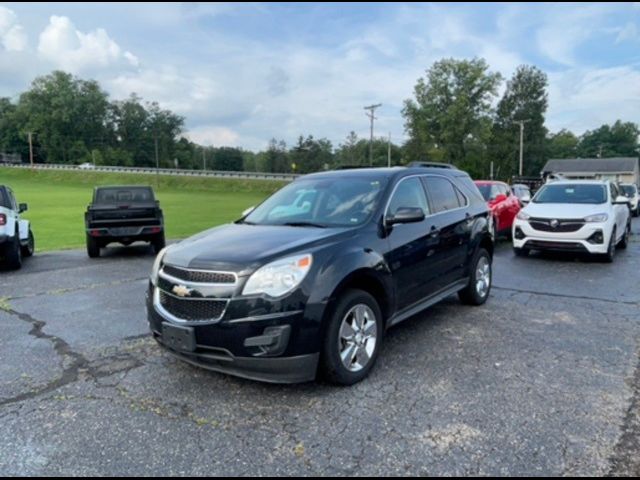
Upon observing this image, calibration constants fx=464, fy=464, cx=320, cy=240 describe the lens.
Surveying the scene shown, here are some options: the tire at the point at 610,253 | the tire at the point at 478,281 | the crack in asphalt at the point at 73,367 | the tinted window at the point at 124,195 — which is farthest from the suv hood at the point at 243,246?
the tinted window at the point at 124,195

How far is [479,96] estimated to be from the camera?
67.0 metres

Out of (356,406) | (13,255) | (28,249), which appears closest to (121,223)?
(13,255)

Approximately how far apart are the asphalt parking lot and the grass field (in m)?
9.93

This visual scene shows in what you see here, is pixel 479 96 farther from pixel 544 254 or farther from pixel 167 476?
pixel 167 476

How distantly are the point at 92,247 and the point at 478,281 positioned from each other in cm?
871

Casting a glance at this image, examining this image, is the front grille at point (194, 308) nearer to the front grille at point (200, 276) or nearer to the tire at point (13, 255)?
the front grille at point (200, 276)

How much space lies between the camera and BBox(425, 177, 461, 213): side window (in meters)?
5.29

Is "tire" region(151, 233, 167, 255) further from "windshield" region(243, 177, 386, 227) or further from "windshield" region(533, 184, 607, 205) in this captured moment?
"windshield" region(533, 184, 607, 205)

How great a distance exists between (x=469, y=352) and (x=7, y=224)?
340 inches

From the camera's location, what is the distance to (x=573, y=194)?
10547 millimetres

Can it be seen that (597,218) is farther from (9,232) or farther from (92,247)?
(9,232)

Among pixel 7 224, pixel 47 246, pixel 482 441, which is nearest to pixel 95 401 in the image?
pixel 482 441

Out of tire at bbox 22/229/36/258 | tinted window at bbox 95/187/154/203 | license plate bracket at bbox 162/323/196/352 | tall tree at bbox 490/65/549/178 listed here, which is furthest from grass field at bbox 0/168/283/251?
tall tree at bbox 490/65/549/178

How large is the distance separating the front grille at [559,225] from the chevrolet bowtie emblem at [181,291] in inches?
326
